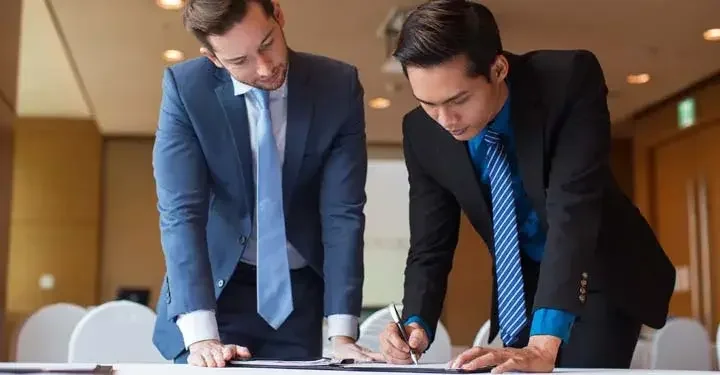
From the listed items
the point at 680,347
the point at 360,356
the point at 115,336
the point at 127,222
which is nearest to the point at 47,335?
the point at 115,336

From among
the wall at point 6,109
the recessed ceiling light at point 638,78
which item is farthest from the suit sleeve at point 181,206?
the recessed ceiling light at point 638,78

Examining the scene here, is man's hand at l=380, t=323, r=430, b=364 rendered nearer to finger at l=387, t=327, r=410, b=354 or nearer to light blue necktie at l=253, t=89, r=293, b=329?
finger at l=387, t=327, r=410, b=354

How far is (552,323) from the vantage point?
1.26m

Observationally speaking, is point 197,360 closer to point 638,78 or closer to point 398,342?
point 398,342

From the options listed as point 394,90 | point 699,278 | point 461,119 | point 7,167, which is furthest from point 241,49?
point 699,278

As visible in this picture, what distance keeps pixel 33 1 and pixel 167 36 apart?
2.77 feet

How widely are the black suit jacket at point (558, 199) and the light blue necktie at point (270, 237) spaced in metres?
0.24

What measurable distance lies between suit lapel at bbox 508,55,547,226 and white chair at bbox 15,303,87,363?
2.16 metres

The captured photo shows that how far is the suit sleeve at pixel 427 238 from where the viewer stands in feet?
5.11

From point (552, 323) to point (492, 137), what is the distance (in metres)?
0.33

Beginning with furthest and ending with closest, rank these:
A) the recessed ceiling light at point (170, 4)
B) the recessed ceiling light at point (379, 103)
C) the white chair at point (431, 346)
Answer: the recessed ceiling light at point (379, 103) < the recessed ceiling light at point (170, 4) < the white chair at point (431, 346)

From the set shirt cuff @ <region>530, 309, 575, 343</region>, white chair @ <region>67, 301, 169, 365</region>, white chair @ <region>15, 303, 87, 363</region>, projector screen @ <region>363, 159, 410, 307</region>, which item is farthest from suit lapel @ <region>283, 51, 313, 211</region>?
projector screen @ <region>363, 159, 410, 307</region>

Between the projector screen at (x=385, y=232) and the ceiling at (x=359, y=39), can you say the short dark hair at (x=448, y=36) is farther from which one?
the projector screen at (x=385, y=232)

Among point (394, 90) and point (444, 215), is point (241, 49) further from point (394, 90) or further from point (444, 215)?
point (394, 90)
